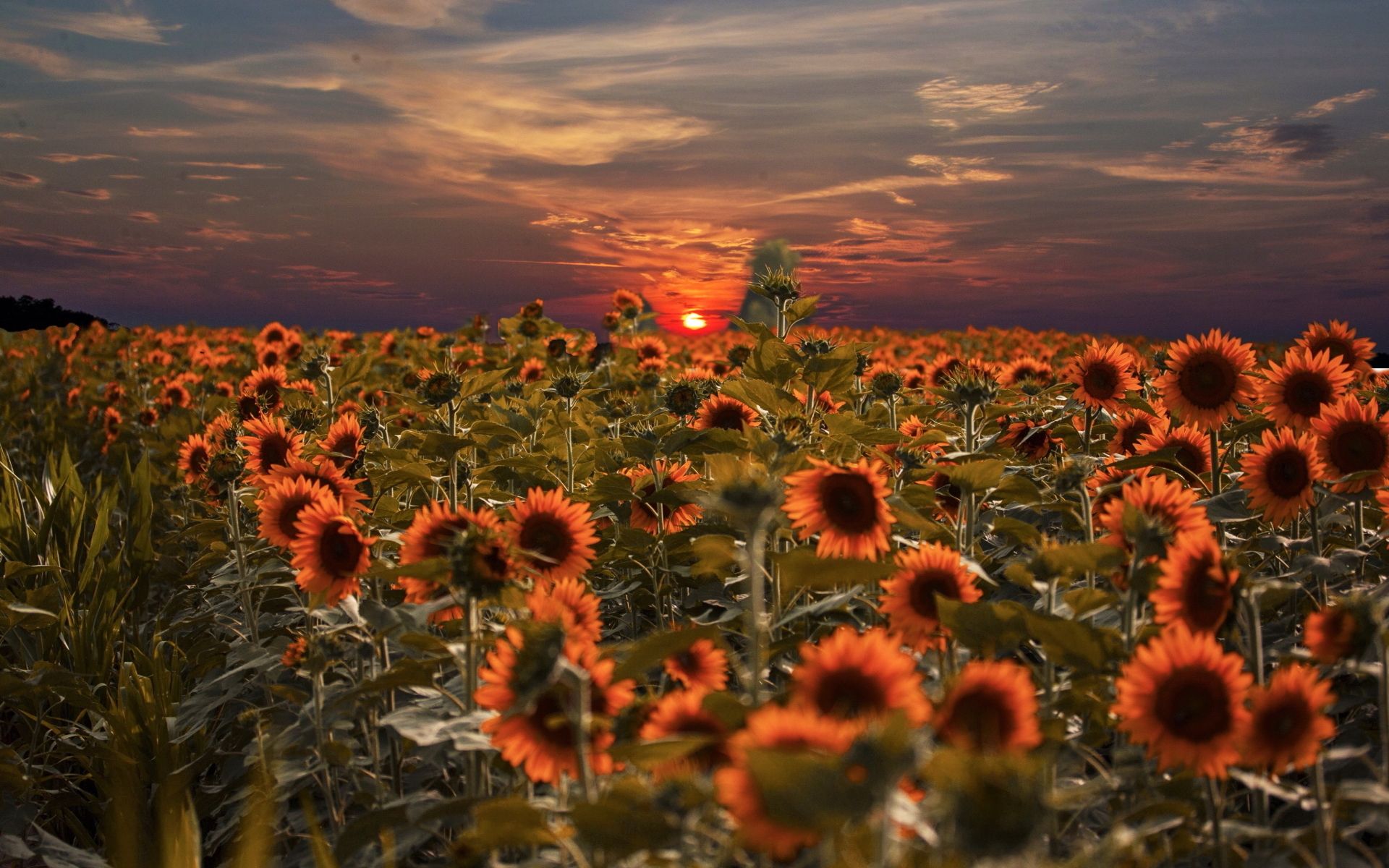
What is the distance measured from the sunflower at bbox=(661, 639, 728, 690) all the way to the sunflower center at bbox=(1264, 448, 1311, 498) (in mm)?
1937

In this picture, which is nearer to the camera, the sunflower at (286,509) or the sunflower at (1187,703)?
the sunflower at (1187,703)

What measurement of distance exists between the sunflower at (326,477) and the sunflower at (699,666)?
1.46 m

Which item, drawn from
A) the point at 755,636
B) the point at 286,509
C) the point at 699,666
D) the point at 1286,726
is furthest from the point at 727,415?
the point at 1286,726

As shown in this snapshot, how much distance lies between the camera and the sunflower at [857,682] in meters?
1.50

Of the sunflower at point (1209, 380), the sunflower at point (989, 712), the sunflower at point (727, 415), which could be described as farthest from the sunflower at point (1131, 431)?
the sunflower at point (989, 712)

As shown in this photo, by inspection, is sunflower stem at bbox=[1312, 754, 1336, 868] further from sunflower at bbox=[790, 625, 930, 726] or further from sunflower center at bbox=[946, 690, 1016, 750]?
sunflower at bbox=[790, 625, 930, 726]

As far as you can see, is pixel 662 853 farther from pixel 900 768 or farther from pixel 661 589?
pixel 661 589

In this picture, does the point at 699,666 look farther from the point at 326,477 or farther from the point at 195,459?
the point at 195,459

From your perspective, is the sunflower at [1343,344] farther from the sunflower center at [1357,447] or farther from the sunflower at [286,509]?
the sunflower at [286,509]

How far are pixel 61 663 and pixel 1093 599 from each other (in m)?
4.57

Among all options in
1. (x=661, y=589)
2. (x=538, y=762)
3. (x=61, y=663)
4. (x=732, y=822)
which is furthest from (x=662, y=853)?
(x=61, y=663)

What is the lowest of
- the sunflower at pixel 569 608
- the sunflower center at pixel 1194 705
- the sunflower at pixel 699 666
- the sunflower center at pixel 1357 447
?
the sunflower at pixel 699 666

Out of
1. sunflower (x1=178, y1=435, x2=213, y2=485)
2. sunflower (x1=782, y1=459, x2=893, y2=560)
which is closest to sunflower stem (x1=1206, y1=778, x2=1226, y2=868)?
sunflower (x1=782, y1=459, x2=893, y2=560)

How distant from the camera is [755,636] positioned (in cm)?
179
